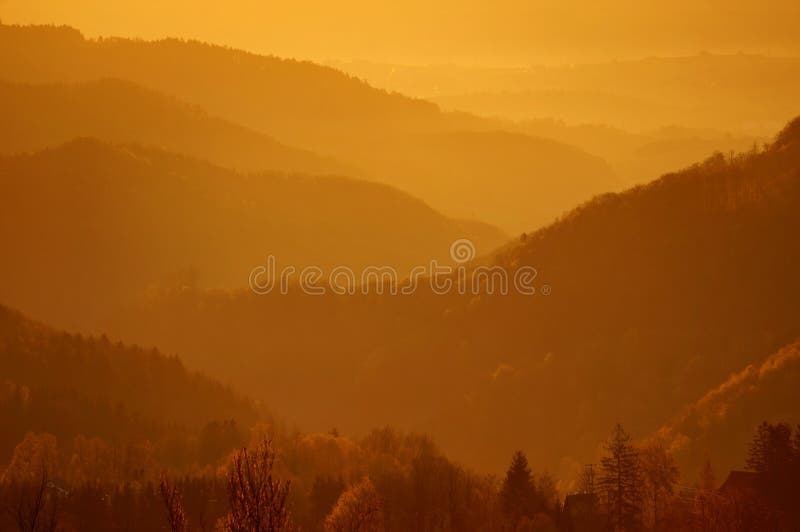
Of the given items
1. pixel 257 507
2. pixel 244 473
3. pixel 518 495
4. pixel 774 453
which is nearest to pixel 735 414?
pixel 518 495

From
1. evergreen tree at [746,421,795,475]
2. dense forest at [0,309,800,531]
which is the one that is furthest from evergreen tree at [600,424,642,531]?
evergreen tree at [746,421,795,475]

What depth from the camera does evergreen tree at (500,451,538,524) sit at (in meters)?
83.2

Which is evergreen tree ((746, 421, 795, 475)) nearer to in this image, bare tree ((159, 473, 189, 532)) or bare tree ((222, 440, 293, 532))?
bare tree ((222, 440, 293, 532))

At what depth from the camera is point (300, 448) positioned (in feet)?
458

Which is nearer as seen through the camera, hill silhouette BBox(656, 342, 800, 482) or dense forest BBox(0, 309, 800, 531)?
dense forest BBox(0, 309, 800, 531)

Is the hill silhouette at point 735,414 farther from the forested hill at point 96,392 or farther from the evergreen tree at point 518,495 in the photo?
the forested hill at point 96,392

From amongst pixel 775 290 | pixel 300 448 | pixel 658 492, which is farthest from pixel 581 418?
pixel 658 492

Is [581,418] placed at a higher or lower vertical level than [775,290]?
lower

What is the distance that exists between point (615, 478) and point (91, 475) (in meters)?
66.1

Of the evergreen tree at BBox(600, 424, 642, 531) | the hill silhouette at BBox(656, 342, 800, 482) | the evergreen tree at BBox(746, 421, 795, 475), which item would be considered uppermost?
the hill silhouette at BBox(656, 342, 800, 482)

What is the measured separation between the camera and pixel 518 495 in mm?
85438

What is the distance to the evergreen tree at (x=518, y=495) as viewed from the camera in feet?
273

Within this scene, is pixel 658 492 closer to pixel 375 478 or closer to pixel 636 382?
pixel 375 478

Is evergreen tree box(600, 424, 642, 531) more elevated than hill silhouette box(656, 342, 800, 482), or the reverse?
hill silhouette box(656, 342, 800, 482)
